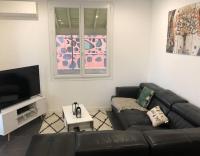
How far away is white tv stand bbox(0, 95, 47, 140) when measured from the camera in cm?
336

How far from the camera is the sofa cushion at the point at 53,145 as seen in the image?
2.01 meters

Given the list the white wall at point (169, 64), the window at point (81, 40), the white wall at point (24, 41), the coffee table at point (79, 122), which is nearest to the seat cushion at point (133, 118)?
the coffee table at point (79, 122)

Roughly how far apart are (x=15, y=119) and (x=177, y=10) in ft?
11.2

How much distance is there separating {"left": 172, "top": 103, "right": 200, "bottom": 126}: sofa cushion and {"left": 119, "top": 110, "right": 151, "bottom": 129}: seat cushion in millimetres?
492

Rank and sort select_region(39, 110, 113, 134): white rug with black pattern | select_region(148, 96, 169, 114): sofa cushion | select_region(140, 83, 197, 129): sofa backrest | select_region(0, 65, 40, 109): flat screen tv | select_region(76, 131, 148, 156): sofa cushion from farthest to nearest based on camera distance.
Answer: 1. select_region(39, 110, 113, 134): white rug with black pattern
2. select_region(0, 65, 40, 109): flat screen tv
3. select_region(148, 96, 169, 114): sofa cushion
4. select_region(140, 83, 197, 129): sofa backrest
5. select_region(76, 131, 148, 156): sofa cushion

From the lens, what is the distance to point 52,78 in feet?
15.0

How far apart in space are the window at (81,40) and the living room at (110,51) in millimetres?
94

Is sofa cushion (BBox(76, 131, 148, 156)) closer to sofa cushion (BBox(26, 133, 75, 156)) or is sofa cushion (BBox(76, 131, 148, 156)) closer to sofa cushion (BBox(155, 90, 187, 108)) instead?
sofa cushion (BBox(26, 133, 75, 156))

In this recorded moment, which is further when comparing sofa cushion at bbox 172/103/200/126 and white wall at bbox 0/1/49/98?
white wall at bbox 0/1/49/98

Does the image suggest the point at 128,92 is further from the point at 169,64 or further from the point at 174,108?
the point at 174,108

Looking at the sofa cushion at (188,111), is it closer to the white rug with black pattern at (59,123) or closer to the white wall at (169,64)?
the white wall at (169,64)

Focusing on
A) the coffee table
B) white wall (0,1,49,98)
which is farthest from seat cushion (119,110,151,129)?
white wall (0,1,49,98)

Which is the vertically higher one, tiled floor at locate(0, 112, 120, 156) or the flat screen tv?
the flat screen tv

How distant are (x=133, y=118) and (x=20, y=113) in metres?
2.09
